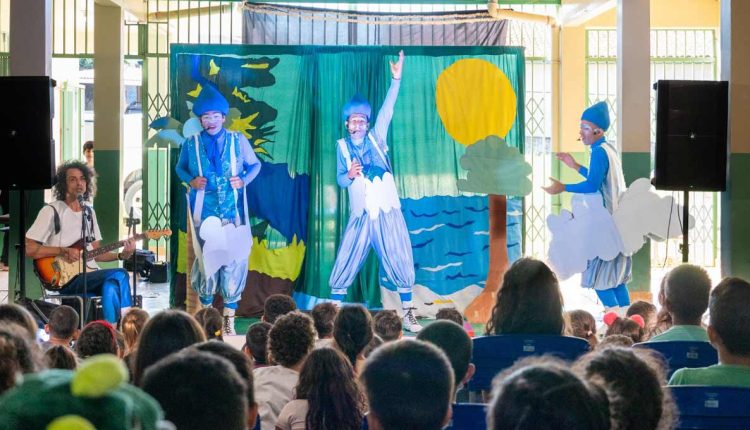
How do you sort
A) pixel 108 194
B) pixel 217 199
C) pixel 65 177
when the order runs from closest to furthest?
pixel 65 177
pixel 217 199
pixel 108 194

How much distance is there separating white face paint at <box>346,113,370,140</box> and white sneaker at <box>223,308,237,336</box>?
5.67 ft

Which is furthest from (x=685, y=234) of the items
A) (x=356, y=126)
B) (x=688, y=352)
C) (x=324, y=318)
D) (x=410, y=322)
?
(x=688, y=352)

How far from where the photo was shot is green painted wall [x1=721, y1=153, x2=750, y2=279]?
6797mm

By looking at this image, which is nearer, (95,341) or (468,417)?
(468,417)

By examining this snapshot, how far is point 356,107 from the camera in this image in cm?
824

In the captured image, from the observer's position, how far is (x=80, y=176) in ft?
23.4

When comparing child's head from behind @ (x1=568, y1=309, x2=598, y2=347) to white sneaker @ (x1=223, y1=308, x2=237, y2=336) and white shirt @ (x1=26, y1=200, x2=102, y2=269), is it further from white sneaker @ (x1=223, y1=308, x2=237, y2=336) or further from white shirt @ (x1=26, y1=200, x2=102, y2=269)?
white shirt @ (x1=26, y1=200, x2=102, y2=269)

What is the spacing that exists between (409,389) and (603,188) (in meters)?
6.08

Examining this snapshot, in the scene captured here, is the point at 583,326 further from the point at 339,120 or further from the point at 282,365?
the point at 339,120

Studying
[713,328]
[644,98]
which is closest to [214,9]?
[644,98]

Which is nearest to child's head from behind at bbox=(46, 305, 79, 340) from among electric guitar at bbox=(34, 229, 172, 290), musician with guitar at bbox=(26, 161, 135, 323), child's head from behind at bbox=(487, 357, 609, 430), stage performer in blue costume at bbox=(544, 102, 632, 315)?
musician with guitar at bbox=(26, 161, 135, 323)

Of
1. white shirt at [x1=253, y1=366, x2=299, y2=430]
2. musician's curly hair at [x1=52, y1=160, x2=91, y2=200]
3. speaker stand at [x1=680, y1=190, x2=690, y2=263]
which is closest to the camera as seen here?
white shirt at [x1=253, y1=366, x2=299, y2=430]

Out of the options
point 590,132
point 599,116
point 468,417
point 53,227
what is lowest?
point 468,417

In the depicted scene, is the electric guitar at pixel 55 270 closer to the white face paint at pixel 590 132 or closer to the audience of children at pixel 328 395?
the white face paint at pixel 590 132
